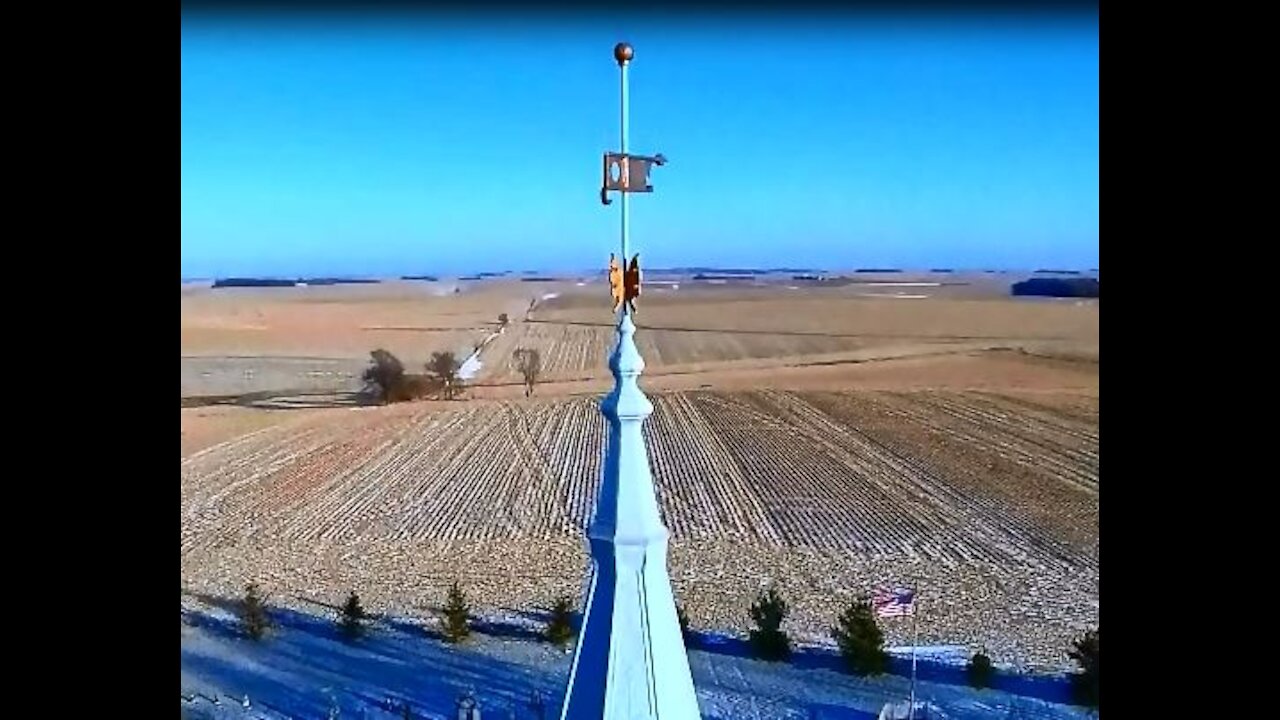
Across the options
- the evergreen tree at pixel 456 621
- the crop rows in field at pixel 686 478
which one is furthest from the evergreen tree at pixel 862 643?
the evergreen tree at pixel 456 621

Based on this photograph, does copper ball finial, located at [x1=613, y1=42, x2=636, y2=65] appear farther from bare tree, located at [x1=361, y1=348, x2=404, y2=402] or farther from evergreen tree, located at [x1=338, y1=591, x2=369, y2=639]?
bare tree, located at [x1=361, y1=348, x2=404, y2=402]

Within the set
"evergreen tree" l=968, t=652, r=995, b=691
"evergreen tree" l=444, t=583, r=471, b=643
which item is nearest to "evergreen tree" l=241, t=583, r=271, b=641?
"evergreen tree" l=444, t=583, r=471, b=643

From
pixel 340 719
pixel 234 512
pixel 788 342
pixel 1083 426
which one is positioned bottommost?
pixel 340 719

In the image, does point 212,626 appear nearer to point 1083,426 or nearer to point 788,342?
point 788,342

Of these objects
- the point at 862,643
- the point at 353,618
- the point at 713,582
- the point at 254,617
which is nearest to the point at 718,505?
the point at 713,582

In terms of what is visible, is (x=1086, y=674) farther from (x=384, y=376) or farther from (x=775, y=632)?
(x=384, y=376)

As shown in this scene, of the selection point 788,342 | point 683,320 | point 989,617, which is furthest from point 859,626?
point 788,342
